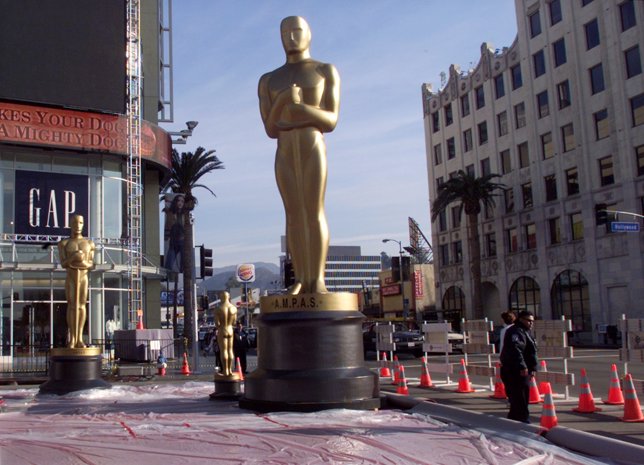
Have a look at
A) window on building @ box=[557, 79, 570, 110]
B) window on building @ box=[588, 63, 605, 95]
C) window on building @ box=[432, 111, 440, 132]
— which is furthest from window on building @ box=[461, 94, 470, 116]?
window on building @ box=[588, 63, 605, 95]

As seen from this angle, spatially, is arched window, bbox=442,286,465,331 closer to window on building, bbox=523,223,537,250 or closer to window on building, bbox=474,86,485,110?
window on building, bbox=523,223,537,250

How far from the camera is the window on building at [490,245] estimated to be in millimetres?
53531

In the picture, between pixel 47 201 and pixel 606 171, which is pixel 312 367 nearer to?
pixel 47 201

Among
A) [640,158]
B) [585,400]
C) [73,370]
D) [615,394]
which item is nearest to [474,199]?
[640,158]

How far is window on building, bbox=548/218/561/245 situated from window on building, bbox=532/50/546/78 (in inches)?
400

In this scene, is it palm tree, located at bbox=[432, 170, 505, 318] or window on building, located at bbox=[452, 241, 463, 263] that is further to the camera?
window on building, located at bbox=[452, 241, 463, 263]

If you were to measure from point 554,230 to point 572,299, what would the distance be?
487 cm

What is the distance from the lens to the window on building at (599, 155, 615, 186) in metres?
42.0

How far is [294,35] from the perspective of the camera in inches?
409

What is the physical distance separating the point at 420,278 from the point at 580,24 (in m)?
32.4

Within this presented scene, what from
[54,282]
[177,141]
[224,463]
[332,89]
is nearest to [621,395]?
[332,89]

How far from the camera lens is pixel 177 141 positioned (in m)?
40.9

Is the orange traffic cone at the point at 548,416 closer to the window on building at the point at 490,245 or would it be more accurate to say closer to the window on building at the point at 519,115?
the window on building at the point at 519,115

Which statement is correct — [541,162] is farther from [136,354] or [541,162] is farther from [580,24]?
[136,354]
